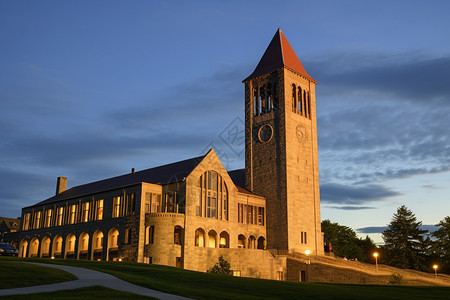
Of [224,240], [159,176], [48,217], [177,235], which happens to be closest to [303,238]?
[224,240]

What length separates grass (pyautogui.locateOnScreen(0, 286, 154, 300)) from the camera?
1970 cm

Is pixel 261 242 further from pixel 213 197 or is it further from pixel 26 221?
pixel 26 221

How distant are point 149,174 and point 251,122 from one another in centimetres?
1913

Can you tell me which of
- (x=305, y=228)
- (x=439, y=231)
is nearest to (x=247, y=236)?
(x=305, y=228)

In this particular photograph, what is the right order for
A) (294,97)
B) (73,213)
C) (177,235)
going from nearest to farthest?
(177,235) → (73,213) → (294,97)

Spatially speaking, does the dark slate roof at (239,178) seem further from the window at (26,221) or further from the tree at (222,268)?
the window at (26,221)

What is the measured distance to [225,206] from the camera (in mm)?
64562

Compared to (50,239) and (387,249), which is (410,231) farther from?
(50,239)

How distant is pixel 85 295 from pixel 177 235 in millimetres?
37491

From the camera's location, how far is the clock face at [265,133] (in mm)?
72588

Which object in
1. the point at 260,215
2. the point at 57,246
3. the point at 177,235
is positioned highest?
the point at 260,215

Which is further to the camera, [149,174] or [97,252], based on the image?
[149,174]

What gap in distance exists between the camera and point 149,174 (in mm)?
69188

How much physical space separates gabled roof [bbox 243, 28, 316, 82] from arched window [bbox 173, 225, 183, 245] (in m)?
31.2
